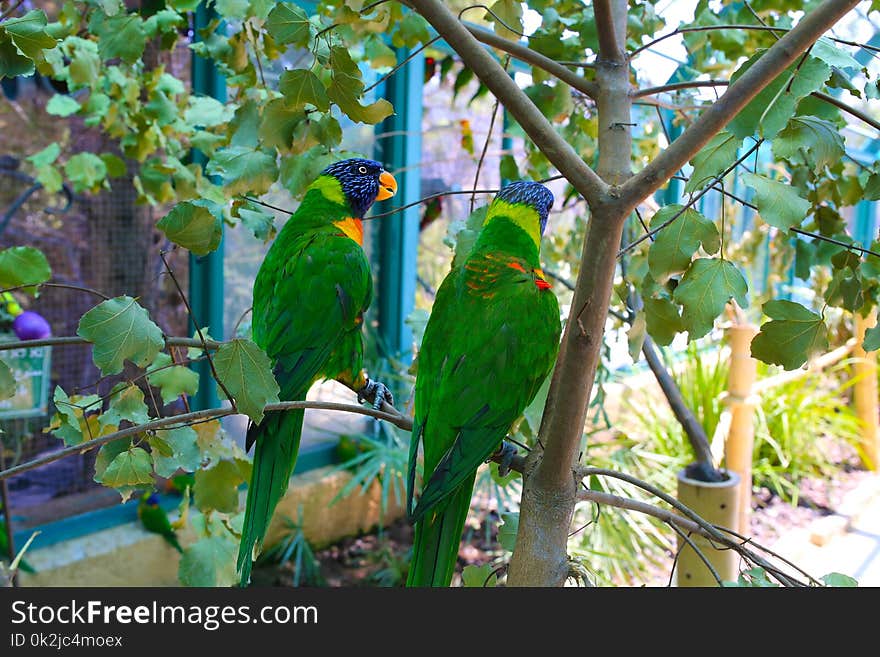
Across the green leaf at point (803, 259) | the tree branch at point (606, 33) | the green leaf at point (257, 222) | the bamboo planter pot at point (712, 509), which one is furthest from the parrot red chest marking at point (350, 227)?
the bamboo planter pot at point (712, 509)

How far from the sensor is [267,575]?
246 cm

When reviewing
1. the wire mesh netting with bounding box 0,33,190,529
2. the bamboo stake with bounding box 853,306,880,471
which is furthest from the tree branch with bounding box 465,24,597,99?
the bamboo stake with bounding box 853,306,880,471

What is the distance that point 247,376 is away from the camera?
2.07 ft

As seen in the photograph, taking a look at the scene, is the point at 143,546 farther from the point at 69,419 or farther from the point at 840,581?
the point at 840,581

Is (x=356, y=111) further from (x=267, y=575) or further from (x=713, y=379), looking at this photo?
(x=713, y=379)

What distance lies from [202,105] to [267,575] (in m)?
1.61

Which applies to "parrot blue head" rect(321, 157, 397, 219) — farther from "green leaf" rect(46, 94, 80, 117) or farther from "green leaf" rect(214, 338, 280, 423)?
"green leaf" rect(46, 94, 80, 117)

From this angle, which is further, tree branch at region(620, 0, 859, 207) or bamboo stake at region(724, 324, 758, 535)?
bamboo stake at region(724, 324, 758, 535)

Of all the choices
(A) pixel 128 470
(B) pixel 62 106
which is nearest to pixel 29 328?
(B) pixel 62 106

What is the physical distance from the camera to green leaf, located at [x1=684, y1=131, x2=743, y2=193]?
67cm

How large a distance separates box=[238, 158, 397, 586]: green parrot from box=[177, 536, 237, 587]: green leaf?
0.21 metres

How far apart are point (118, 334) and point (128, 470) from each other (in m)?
0.18

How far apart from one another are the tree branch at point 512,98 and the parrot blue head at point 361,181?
0.40 meters

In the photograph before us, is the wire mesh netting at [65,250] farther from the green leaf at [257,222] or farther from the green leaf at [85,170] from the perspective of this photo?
the green leaf at [257,222]
